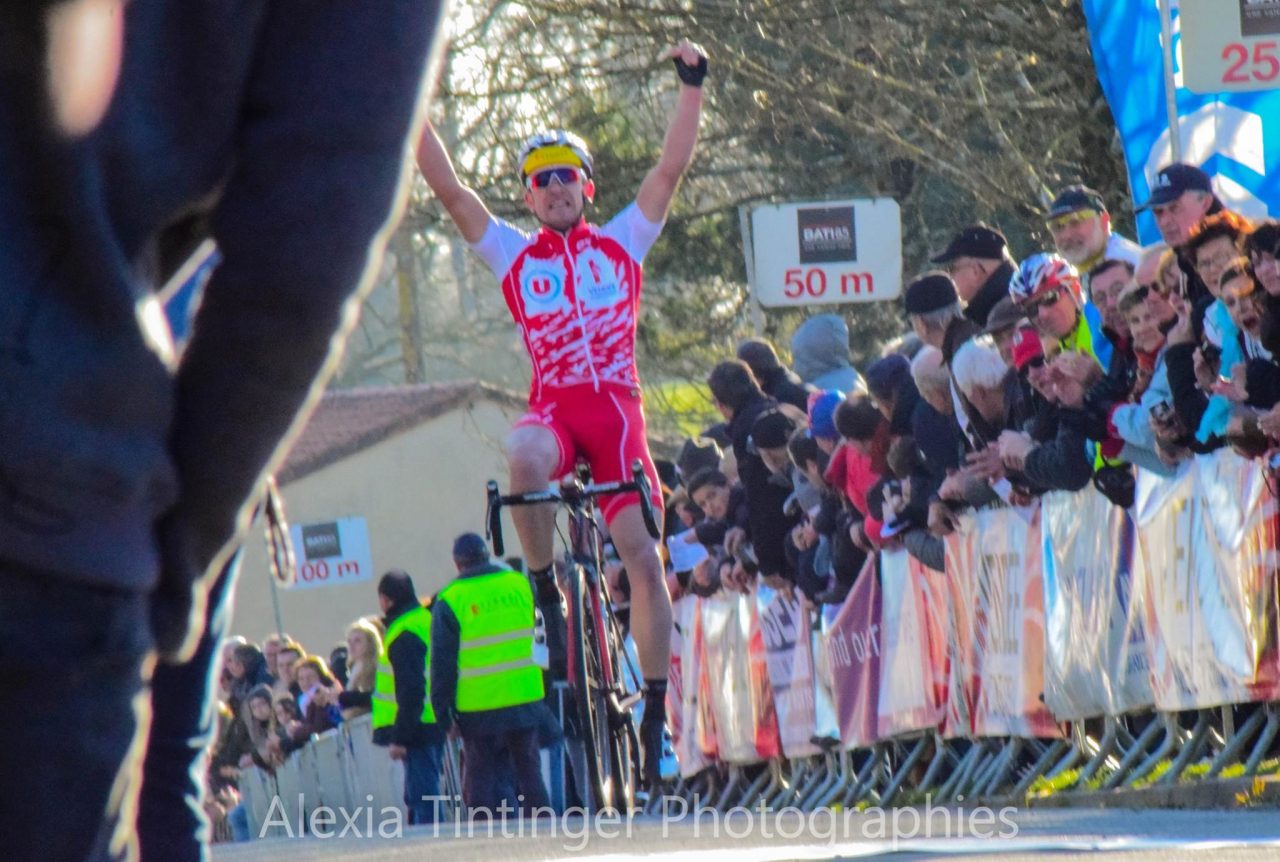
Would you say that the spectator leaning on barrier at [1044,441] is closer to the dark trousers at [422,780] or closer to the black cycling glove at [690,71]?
the black cycling glove at [690,71]

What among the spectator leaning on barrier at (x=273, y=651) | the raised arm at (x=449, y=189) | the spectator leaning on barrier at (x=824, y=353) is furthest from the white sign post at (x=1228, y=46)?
the spectator leaning on barrier at (x=273, y=651)

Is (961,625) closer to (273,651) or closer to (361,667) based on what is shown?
(361,667)

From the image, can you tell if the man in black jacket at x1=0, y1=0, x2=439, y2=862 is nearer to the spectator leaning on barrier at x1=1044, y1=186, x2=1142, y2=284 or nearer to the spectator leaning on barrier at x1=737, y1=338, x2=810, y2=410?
the spectator leaning on barrier at x1=1044, y1=186, x2=1142, y2=284

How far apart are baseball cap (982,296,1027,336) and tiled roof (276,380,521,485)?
133 feet

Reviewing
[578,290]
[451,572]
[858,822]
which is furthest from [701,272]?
[451,572]

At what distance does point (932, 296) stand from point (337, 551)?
18866mm

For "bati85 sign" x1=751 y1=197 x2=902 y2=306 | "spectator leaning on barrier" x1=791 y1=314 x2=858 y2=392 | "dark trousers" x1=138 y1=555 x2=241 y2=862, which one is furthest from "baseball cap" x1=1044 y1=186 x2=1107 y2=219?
"dark trousers" x1=138 y1=555 x2=241 y2=862

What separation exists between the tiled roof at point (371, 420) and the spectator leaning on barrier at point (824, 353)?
115 ft

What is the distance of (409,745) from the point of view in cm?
1611

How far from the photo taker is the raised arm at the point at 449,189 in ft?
28.9

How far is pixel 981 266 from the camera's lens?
1063cm

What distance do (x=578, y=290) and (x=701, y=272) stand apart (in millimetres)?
15649

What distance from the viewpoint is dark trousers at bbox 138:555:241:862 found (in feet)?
7.68

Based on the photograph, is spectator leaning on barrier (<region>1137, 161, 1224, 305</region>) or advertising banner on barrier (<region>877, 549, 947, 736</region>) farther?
advertising banner on barrier (<region>877, 549, 947, 736</region>)
